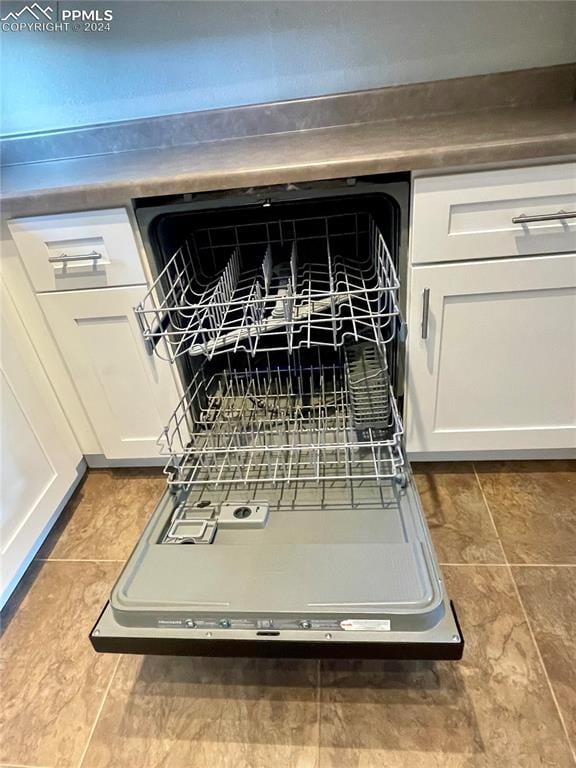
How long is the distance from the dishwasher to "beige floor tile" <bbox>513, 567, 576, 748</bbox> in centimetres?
39

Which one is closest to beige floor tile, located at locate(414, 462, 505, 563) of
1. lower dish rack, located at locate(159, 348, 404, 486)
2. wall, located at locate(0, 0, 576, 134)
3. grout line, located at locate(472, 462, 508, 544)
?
grout line, located at locate(472, 462, 508, 544)

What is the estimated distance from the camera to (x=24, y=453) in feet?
3.83

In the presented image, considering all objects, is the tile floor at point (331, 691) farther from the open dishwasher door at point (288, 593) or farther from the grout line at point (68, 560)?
the open dishwasher door at point (288, 593)

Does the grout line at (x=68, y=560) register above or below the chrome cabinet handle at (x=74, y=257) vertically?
below

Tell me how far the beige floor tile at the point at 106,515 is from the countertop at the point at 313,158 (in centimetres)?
84

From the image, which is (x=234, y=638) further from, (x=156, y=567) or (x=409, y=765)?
(x=409, y=765)

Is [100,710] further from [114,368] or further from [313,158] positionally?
[313,158]

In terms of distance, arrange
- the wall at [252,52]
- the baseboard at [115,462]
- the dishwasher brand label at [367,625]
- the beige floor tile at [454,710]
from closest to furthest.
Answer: the dishwasher brand label at [367,625] < the beige floor tile at [454,710] < the wall at [252,52] < the baseboard at [115,462]

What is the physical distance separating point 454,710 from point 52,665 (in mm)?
862

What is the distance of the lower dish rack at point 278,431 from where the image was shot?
1025 millimetres

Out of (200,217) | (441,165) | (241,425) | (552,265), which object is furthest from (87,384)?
(552,265)

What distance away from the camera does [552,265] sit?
3.27 feet

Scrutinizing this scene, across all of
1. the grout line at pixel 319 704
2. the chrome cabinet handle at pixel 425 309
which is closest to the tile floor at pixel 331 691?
the grout line at pixel 319 704

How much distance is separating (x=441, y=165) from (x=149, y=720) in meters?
1.24
